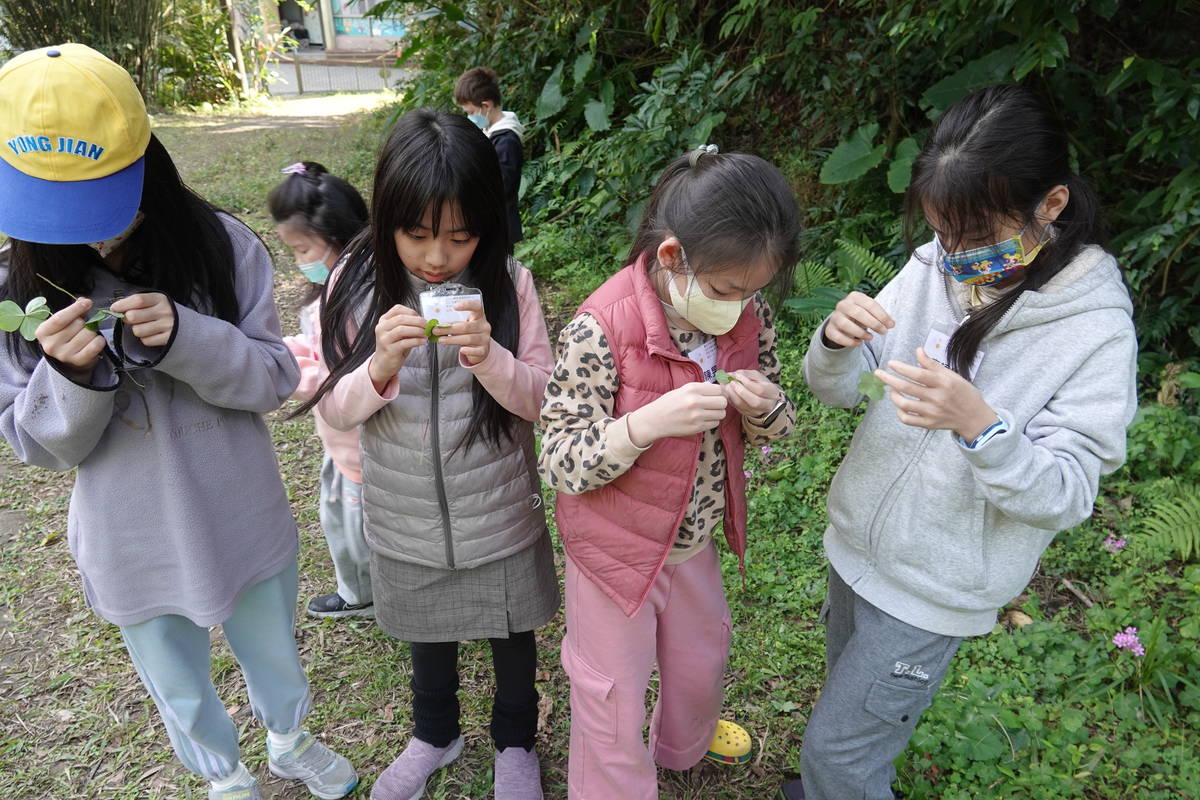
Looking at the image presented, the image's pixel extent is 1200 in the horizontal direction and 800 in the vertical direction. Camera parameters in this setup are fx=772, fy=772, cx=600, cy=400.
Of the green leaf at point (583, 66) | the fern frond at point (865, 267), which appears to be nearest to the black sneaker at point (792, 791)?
the fern frond at point (865, 267)

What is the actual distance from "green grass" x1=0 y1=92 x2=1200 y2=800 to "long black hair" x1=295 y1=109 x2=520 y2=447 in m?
1.25

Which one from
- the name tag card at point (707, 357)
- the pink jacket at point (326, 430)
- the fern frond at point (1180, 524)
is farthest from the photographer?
the fern frond at point (1180, 524)

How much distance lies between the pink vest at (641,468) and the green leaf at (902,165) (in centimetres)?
289

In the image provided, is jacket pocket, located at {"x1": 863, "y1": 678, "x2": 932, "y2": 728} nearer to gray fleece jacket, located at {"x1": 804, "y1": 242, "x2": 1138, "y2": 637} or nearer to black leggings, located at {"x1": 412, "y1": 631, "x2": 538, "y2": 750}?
gray fleece jacket, located at {"x1": 804, "y1": 242, "x2": 1138, "y2": 637}

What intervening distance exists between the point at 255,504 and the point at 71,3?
17028 millimetres

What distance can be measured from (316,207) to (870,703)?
7.12 ft

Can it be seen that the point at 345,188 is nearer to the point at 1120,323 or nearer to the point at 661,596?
the point at 661,596

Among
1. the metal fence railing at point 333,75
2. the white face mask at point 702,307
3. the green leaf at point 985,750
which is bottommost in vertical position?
the metal fence railing at point 333,75

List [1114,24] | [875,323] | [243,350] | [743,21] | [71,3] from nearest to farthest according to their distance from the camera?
[875,323], [243,350], [1114,24], [743,21], [71,3]

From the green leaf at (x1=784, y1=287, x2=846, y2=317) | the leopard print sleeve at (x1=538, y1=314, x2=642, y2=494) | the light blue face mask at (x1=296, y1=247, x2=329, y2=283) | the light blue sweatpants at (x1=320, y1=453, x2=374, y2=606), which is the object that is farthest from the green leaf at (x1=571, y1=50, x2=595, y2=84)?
the leopard print sleeve at (x1=538, y1=314, x2=642, y2=494)

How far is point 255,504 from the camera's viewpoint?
1.88m

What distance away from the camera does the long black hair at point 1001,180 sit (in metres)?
1.44

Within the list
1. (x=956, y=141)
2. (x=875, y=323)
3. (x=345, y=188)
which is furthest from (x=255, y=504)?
(x=956, y=141)

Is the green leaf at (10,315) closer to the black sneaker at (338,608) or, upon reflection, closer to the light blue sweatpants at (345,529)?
the light blue sweatpants at (345,529)
